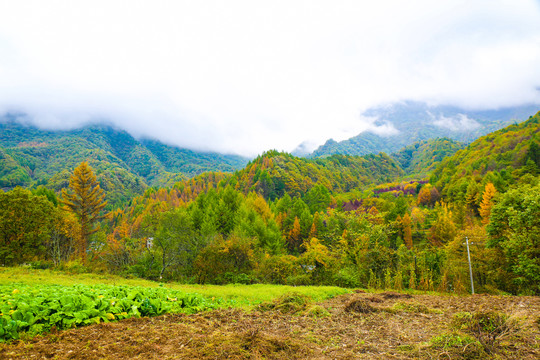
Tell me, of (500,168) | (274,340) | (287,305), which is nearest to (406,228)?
(500,168)

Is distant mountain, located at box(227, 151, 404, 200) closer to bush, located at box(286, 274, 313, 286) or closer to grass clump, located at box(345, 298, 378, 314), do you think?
bush, located at box(286, 274, 313, 286)

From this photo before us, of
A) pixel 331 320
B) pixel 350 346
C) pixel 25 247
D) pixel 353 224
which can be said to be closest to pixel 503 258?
pixel 353 224

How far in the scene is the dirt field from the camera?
5520mm

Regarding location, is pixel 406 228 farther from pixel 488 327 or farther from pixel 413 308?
pixel 488 327

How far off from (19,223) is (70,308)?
3018 centimetres

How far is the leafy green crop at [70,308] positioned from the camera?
238 inches

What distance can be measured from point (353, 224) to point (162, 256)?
23.8m

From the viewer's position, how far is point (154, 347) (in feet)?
19.4

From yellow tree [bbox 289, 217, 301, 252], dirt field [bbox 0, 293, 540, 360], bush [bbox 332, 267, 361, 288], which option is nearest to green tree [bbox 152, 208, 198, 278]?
bush [bbox 332, 267, 361, 288]

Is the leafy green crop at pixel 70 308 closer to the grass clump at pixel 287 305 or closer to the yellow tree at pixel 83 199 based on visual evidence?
the grass clump at pixel 287 305

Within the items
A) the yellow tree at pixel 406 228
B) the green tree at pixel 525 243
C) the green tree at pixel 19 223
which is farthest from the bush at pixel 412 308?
the yellow tree at pixel 406 228

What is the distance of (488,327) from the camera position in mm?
6855

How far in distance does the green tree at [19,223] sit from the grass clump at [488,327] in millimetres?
38641

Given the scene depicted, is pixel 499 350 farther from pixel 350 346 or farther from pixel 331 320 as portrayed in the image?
pixel 331 320
